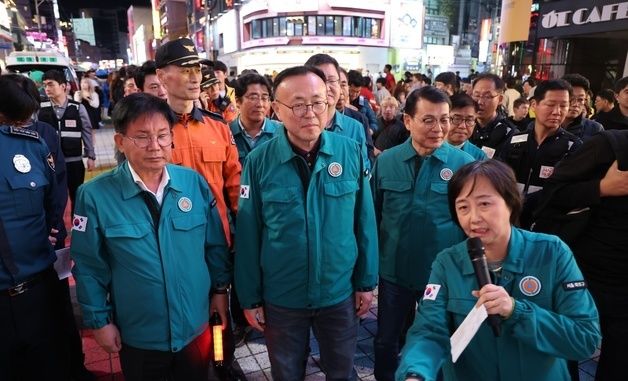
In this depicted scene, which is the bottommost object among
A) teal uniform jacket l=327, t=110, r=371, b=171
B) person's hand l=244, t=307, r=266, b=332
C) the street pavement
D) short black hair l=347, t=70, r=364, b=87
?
the street pavement

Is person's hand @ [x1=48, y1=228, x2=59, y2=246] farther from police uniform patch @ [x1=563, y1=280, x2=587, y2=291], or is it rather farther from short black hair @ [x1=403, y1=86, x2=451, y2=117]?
police uniform patch @ [x1=563, y1=280, x2=587, y2=291]

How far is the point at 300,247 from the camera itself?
218 cm

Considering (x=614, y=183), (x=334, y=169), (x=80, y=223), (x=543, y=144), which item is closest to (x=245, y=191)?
(x=334, y=169)

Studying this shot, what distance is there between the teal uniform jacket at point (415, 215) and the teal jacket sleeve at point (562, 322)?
105 centimetres

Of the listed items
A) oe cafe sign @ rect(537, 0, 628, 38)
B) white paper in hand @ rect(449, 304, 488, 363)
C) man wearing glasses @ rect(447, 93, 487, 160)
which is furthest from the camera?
oe cafe sign @ rect(537, 0, 628, 38)

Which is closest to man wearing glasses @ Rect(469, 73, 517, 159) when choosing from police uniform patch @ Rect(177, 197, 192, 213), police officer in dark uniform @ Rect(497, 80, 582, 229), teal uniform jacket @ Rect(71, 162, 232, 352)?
police officer in dark uniform @ Rect(497, 80, 582, 229)

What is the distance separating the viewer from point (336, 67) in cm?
386

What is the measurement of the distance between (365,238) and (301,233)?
1.38 feet

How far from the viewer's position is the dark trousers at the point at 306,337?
2293 mm

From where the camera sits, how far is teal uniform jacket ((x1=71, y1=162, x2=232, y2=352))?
6.48 feet

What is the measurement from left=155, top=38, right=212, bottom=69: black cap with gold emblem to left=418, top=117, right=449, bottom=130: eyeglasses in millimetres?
1587

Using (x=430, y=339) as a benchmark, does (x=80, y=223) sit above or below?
above

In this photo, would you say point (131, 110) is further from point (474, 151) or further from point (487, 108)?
point (487, 108)

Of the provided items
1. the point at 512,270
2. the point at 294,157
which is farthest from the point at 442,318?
the point at 294,157
